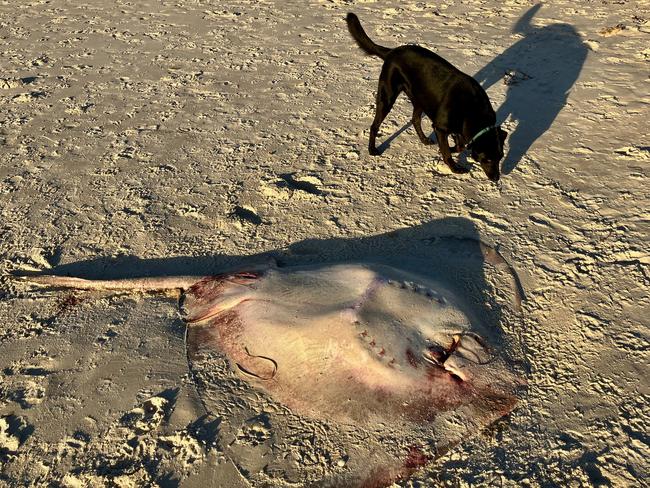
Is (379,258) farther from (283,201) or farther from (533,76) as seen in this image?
(533,76)

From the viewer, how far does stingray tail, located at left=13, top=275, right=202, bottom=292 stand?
10.6ft

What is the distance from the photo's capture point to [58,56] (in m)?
6.63

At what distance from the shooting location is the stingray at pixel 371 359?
2.34 metres

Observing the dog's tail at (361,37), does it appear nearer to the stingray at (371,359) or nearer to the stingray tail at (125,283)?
the stingray at (371,359)

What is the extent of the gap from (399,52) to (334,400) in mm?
3022

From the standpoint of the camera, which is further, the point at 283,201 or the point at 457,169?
the point at 457,169

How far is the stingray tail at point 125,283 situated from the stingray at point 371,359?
19.6 inches

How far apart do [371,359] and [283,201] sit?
6.78ft

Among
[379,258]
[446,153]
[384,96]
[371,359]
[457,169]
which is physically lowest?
[379,258]

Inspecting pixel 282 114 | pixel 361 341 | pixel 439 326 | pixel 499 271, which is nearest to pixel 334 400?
pixel 361 341

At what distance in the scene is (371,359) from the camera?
237cm

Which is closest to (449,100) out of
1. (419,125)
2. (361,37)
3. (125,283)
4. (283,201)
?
(419,125)

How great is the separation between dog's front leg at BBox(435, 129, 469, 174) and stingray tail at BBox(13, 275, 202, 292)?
2.26m

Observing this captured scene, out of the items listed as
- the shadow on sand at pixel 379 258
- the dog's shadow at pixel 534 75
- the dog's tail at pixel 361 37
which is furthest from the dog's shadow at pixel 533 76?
the shadow on sand at pixel 379 258
